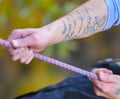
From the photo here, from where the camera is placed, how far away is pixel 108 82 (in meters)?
1.13

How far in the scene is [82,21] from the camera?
123 cm

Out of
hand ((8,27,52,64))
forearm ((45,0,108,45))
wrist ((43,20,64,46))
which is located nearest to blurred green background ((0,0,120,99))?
forearm ((45,0,108,45))

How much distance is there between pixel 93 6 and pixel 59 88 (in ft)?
0.91

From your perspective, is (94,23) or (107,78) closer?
(107,78)

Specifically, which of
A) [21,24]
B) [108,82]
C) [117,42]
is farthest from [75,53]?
[108,82]

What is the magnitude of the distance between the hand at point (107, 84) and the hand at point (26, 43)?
19cm

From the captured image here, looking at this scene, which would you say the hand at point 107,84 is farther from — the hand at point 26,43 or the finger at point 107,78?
the hand at point 26,43

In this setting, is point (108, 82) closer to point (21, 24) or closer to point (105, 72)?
point (105, 72)

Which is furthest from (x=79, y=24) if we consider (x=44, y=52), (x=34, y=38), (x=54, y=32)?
(x=44, y=52)

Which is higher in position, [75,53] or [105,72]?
[105,72]

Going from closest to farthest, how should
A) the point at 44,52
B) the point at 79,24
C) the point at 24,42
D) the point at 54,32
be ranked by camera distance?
the point at 24,42 → the point at 54,32 → the point at 79,24 → the point at 44,52

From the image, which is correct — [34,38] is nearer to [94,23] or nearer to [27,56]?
[27,56]

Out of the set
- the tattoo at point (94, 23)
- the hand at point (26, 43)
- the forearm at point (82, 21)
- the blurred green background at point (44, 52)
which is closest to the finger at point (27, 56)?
the hand at point (26, 43)

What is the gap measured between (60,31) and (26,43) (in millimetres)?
198
